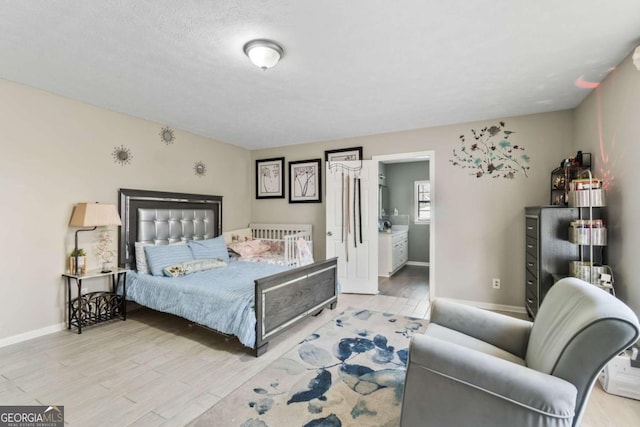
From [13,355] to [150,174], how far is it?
2277 millimetres

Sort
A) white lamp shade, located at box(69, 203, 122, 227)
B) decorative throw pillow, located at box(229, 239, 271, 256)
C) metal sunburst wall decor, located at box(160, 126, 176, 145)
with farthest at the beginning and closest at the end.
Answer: decorative throw pillow, located at box(229, 239, 271, 256), metal sunburst wall decor, located at box(160, 126, 176, 145), white lamp shade, located at box(69, 203, 122, 227)

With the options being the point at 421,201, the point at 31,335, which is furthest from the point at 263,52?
the point at 421,201

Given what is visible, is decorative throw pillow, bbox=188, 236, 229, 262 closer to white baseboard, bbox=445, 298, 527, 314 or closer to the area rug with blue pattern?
the area rug with blue pattern

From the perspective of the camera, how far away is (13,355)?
257 cm

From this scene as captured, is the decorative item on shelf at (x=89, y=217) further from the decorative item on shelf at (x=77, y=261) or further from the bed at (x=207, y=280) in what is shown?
the bed at (x=207, y=280)

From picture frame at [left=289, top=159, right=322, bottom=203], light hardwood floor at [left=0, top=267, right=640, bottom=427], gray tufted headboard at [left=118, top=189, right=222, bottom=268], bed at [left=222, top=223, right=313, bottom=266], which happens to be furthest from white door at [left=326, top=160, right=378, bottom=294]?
gray tufted headboard at [left=118, top=189, right=222, bottom=268]

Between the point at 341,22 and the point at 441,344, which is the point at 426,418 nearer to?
the point at 441,344

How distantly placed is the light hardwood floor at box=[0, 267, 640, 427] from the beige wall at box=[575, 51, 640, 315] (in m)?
0.98

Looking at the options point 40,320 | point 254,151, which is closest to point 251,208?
point 254,151

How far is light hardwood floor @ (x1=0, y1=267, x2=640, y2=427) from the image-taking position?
187cm

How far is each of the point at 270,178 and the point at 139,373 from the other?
372cm

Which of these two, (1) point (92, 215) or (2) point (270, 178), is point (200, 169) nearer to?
(2) point (270, 178)

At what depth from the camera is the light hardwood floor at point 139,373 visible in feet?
6.15

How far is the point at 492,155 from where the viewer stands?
3.82 metres
